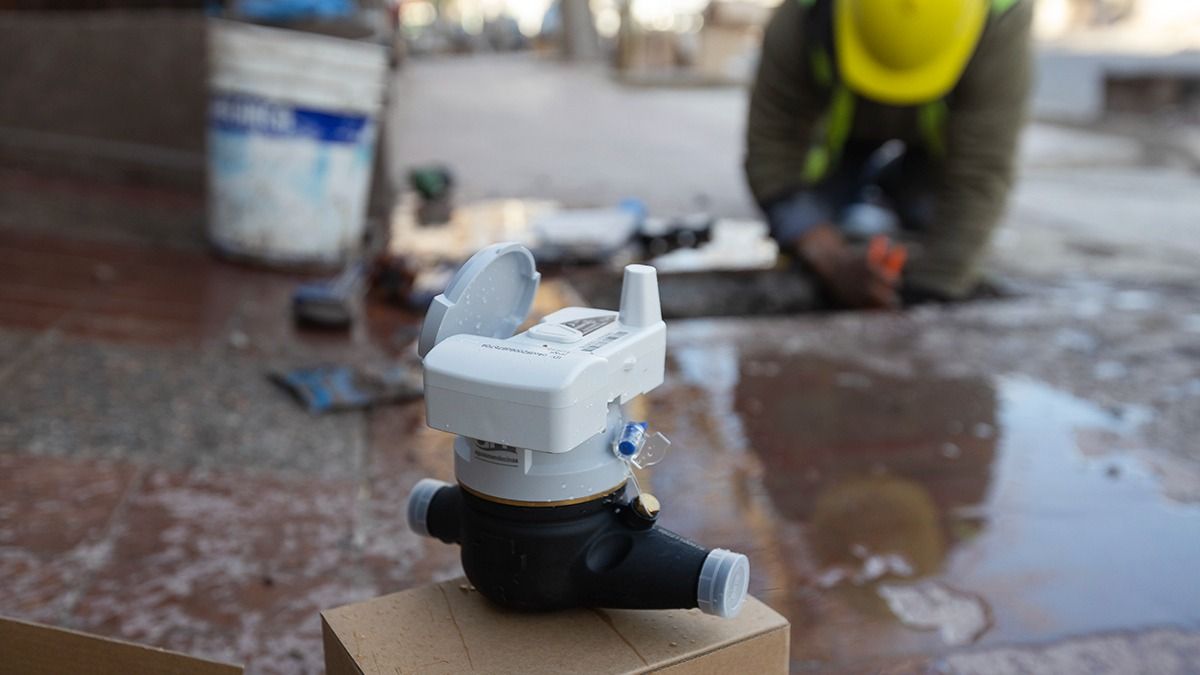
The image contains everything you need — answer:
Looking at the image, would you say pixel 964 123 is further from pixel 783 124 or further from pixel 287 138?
pixel 287 138

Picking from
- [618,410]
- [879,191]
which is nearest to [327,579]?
[618,410]

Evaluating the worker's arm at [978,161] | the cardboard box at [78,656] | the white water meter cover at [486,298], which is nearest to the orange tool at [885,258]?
the worker's arm at [978,161]

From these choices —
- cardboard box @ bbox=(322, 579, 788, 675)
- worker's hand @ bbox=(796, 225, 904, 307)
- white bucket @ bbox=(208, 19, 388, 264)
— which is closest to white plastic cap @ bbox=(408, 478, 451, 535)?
cardboard box @ bbox=(322, 579, 788, 675)

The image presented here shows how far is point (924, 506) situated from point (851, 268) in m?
1.50

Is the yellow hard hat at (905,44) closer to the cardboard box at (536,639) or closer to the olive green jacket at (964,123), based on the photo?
the olive green jacket at (964,123)

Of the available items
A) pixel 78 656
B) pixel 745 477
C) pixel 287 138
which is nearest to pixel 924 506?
pixel 745 477

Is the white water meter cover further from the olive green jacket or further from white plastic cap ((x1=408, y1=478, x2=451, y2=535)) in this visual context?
the olive green jacket

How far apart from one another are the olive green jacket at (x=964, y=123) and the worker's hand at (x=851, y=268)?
14cm

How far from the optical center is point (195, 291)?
3.23 metres

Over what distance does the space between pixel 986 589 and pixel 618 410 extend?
880 mm

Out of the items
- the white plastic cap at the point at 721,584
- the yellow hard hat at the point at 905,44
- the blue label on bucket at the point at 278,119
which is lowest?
the white plastic cap at the point at 721,584

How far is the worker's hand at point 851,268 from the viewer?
3.35 m


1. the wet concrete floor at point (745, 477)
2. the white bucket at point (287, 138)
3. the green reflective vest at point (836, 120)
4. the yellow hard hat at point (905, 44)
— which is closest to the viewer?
the wet concrete floor at point (745, 477)

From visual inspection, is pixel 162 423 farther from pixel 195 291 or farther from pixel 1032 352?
pixel 1032 352
